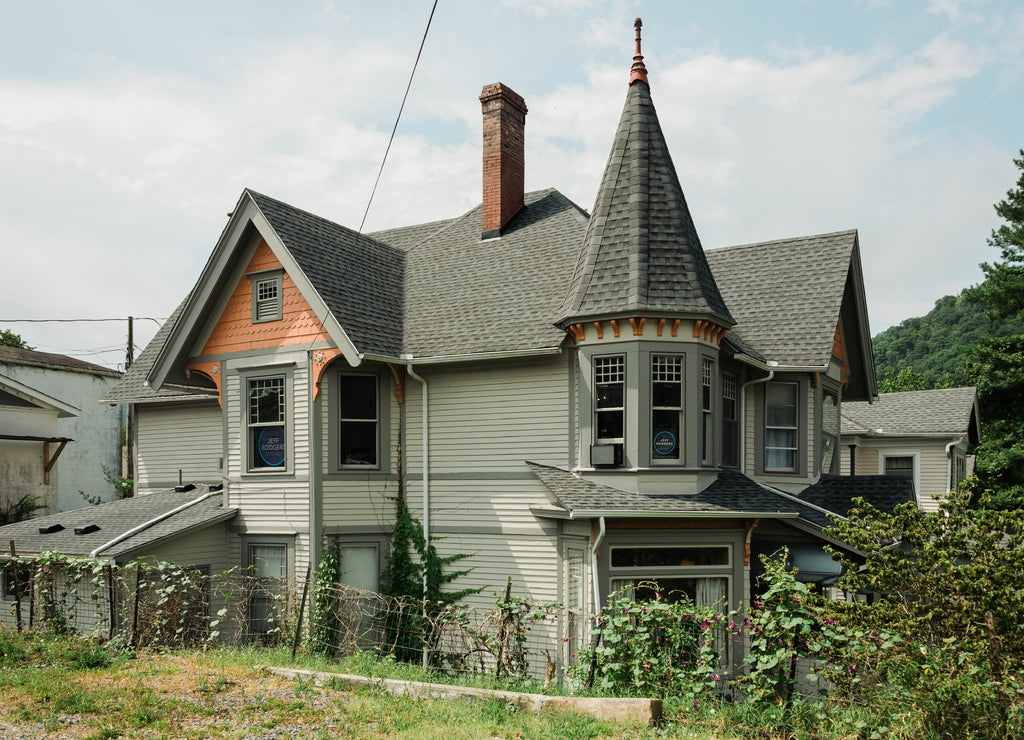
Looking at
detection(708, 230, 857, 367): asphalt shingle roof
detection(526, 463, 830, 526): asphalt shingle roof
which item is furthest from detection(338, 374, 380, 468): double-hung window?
detection(708, 230, 857, 367): asphalt shingle roof

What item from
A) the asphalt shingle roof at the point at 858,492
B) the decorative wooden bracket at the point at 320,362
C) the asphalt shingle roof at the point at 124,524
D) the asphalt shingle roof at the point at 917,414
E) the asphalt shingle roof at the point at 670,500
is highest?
the decorative wooden bracket at the point at 320,362

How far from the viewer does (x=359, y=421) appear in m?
16.5

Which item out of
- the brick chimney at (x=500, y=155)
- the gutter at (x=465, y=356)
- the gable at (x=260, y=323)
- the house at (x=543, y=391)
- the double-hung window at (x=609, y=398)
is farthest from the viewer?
the brick chimney at (x=500, y=155)

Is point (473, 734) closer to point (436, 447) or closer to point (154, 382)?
point (436, 447)

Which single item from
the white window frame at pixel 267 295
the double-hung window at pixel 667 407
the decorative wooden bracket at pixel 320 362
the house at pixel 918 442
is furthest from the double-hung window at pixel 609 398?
the house at pixel 918 442

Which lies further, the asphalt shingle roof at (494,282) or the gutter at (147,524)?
the asphalt shingle roof at (494,282)

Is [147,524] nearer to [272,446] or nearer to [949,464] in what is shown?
[272,446]

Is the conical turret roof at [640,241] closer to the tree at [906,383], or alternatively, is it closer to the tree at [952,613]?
the tree at [952,613]

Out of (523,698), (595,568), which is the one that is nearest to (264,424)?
(595,568)

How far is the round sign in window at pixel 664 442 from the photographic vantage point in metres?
14.7

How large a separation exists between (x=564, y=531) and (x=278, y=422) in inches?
232

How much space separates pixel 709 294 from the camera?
15.1m

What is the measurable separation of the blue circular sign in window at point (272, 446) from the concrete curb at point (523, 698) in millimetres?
5555

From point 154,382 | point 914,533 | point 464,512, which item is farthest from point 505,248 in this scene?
point 914,533
